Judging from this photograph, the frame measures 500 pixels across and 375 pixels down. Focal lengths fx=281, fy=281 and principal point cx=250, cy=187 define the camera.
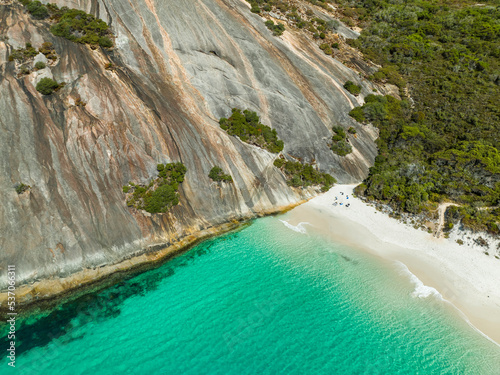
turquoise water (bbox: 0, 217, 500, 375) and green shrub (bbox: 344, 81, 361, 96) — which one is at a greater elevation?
green shrub (bbox: 344, 81, 361, 96)

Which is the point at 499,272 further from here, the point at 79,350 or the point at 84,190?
the point at 84,190

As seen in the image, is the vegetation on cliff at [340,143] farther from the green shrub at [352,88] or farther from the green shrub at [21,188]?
the green shrub at [21,188]

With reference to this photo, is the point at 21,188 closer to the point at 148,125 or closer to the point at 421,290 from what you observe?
the point at 148,125

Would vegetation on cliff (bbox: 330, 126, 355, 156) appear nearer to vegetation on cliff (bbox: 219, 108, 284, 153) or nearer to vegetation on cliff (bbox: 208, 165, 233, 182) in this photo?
vegetation on cliff (bbox: 219, 108, 284, 153)

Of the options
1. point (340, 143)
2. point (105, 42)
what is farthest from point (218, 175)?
point (105, 42)

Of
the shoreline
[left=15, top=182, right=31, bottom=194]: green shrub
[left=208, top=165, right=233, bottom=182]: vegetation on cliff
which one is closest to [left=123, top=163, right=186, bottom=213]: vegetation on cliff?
[left=208, top=165, right=233, bottom=182]: vegetation on cliff

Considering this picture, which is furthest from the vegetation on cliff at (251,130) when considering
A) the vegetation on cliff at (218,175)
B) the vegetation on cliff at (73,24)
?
the vegetation on cliff at (73,24)
